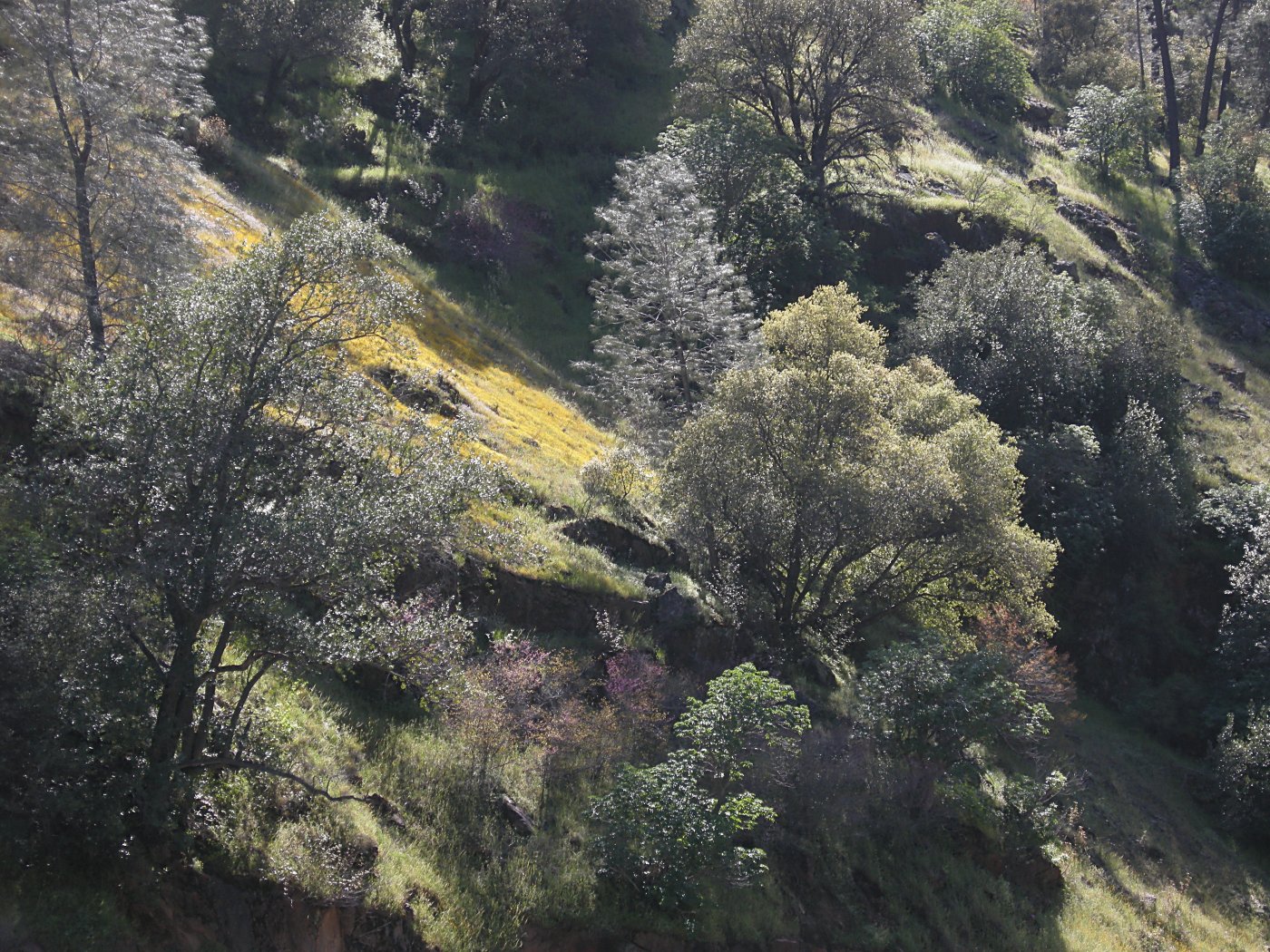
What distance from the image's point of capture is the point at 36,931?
27.4ft

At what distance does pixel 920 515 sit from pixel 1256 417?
2340 cm

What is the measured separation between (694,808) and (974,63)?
51.7m

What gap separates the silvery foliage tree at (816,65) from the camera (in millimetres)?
38188

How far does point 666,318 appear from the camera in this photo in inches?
1064

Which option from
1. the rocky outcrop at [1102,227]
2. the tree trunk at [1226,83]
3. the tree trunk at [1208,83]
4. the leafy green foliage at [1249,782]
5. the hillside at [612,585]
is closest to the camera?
the hillside at [612,585]

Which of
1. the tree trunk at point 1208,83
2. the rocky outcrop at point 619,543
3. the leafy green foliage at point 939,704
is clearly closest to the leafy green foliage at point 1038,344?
the leafy green foliage at point 939,704

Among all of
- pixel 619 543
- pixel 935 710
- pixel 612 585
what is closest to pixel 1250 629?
pixel 935 710

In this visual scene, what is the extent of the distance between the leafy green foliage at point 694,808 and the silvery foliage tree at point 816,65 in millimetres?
28999

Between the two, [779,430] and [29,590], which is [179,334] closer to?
[29,590]

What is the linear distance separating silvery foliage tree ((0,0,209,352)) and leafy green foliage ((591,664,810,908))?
9.85 metres

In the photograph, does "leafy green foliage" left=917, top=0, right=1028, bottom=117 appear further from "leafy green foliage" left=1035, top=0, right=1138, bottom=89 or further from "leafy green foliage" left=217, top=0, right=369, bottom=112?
"leafy green foliage" left=217, top=0, right=369, bottom=112

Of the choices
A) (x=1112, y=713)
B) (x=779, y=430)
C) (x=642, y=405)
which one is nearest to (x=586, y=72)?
(x=642, y=405)

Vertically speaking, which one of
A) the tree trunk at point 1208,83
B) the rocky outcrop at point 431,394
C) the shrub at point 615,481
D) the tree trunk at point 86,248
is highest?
the tree trunk at point 1208,83

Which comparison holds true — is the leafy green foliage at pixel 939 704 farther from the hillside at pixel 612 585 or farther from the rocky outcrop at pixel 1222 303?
the rocky outcrop at pixel 1222 303
